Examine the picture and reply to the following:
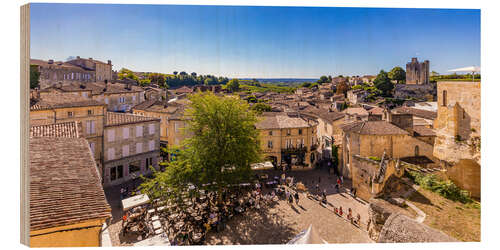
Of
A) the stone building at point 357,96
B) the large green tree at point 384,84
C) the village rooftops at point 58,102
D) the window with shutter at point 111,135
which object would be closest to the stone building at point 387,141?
the window with shutter at point 111,135

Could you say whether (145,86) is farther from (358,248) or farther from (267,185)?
(358,248)

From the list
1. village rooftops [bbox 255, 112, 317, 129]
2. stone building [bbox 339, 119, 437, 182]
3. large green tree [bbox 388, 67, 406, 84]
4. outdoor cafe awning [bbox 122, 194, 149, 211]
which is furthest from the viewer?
large green tree [bbox 388, 67, 406, 84]

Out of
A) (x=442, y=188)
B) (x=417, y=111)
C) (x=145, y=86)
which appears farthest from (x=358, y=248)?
(x=145, y=86)

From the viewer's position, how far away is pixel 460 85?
7074mm

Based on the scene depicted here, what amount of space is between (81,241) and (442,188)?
31.0 ft

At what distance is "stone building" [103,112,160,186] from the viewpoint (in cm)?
1348

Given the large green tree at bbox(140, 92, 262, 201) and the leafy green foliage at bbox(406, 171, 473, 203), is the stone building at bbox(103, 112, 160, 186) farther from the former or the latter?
the leafy green foliage at bbox(406, 171, 473, 203)

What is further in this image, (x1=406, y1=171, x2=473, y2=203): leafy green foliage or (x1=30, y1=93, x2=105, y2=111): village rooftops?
(x1=30, y1=93, x2=105, y2=111): village rooftops

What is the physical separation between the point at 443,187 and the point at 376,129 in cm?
529

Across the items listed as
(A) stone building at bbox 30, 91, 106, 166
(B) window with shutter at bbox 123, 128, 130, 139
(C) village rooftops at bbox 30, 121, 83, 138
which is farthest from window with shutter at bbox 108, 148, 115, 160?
(C) village rooftops at bbox 30, 121, 83, 138

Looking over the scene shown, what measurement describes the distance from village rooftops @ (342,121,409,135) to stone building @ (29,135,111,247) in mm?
11860

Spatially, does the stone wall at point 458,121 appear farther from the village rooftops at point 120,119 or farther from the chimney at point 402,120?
the village rooftops at point 120,119

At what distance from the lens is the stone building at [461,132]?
672 cm
